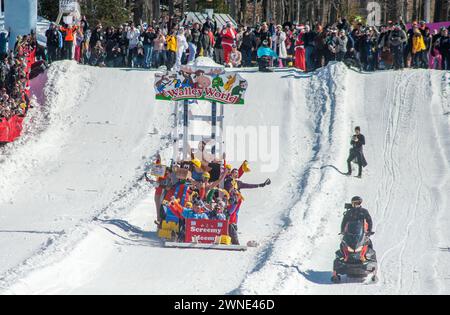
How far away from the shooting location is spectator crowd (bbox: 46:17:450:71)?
30.1 m

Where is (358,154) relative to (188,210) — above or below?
above

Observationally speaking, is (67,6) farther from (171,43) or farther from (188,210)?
(188,210)

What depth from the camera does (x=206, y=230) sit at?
16.9m

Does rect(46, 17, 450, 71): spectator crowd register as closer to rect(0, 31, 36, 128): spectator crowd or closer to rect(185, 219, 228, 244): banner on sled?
rect(0, 31, 36, 128): spectator crowd

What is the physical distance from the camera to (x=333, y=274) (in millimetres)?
14672

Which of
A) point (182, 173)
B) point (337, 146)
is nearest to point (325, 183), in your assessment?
point (337, 146)

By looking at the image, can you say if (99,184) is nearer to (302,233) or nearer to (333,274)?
(302,233)

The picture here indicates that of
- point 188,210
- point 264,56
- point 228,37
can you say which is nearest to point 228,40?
point 228,37

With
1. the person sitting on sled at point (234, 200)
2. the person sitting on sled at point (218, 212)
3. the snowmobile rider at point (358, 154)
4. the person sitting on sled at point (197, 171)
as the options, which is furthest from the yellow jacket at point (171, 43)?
the person sitting on sled at point (218, 212)

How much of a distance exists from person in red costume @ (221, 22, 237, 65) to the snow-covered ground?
1.59 metres

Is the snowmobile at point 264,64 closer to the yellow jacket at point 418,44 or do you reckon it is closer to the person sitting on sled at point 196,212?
the yellow jacket at point 418,44

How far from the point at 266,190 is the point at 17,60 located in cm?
1018

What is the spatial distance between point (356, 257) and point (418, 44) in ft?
54.1

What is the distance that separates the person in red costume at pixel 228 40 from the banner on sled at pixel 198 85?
12.7 metres
